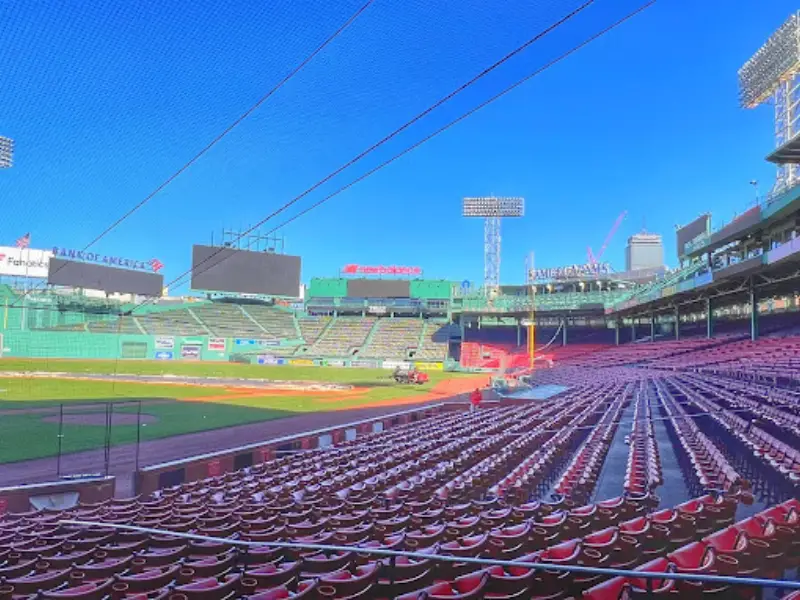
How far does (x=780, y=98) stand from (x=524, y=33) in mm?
42859

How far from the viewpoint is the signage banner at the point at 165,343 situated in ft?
179

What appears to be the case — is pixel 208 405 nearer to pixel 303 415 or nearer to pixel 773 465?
pixel 303 415

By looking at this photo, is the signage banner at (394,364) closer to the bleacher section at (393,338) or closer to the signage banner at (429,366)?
the signage banner at (429,366)

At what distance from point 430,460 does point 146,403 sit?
19.3 meters

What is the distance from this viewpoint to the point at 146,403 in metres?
25.8

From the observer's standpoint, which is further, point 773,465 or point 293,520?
point 773,465

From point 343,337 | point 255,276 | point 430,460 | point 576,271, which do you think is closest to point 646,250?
point 576,271

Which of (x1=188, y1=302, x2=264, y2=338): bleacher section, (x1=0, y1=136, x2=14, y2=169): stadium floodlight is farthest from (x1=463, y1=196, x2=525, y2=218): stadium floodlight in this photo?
(x1=0, y1=136, x2=14, y2=169): stadium floodlight

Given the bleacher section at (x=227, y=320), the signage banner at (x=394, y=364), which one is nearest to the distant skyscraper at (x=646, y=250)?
the signage banner at (x=394, y=364)

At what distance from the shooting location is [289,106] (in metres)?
9.01

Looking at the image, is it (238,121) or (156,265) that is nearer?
Answer: (238,121)

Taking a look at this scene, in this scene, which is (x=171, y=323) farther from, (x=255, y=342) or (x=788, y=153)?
(x=788, y=153)

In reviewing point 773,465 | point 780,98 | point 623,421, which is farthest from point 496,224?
point 773,465

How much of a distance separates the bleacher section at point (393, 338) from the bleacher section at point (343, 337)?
1248mm
